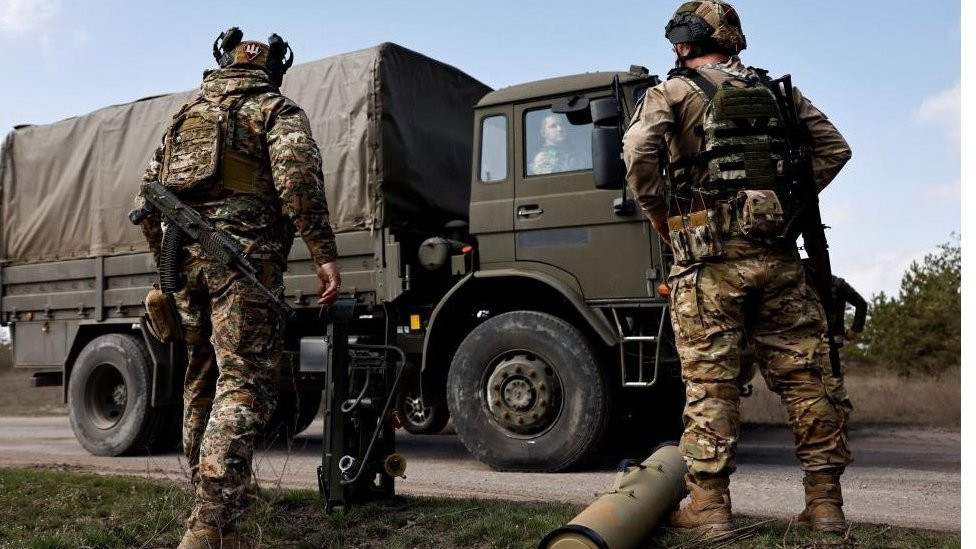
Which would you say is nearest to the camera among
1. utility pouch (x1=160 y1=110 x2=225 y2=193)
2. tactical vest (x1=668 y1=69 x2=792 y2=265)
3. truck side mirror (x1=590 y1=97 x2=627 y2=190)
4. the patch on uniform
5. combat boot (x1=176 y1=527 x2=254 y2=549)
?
combat boot (x1=176 y1=527 x2=254 y2=549)

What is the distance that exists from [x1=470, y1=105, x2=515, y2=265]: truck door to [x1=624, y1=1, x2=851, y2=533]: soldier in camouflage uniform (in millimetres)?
3043

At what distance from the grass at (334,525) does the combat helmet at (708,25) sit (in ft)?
6.42

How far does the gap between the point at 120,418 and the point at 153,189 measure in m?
5.08

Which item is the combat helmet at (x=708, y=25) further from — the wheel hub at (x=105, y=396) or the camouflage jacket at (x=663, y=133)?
the wheel hub at (x=105, y=396)

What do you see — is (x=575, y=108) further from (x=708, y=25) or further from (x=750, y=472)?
(x=750, y=472)

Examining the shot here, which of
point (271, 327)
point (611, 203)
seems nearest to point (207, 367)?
point (271, 327)

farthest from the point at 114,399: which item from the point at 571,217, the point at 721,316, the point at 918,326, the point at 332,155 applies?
the point at 918,326

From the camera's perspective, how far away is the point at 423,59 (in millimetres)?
7750

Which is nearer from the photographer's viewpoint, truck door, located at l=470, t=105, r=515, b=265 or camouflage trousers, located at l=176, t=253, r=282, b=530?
camouflage trousers, located at l=176, t=253, r=282, b=530

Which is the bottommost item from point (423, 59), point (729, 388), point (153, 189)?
point (729, 388)

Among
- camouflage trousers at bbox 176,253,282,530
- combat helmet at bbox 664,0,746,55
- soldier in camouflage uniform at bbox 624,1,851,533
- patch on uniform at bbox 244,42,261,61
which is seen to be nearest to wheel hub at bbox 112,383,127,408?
camouflage trousers at bbox 176,253,282,530

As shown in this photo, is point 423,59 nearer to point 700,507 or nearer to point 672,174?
point 672,174

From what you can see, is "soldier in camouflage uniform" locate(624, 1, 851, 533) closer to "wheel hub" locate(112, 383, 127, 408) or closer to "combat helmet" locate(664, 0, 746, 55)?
"combat helmet" locate(664, 0, 746, 55)

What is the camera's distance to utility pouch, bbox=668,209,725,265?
3.62 m
